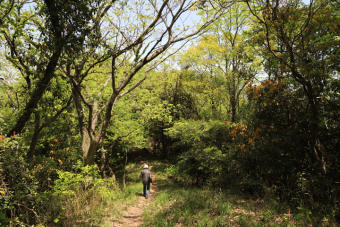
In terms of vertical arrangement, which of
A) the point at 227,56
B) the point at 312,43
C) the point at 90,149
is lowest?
the point at 90,149

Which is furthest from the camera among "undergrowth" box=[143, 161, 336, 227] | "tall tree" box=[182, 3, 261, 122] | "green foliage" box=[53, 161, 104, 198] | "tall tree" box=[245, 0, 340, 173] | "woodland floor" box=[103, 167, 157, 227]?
"tall tree" box=[182, 3, 261, 122]

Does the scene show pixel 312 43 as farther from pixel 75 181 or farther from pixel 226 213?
pixel 75 181

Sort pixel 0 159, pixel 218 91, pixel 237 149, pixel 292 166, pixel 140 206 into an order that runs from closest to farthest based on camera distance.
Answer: pixel 0 159, pixel 292 166, pixel 140 206, pixel 237 149, pixel 218 91

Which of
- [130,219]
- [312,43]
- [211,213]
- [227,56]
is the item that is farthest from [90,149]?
Result: [227,56]

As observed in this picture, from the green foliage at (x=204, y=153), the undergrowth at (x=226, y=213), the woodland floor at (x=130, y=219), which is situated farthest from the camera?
the green foliage at (x=204, y=153)

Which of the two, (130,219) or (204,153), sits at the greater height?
(204,153)

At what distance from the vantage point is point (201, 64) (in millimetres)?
16500

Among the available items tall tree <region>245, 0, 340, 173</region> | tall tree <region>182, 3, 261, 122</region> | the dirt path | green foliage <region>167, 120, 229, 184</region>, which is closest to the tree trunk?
the dirt path

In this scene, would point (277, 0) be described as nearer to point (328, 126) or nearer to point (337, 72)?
point (337, 72)

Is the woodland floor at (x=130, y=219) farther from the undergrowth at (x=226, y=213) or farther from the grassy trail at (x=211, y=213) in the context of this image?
the undergrowth at (x=226, y=213)

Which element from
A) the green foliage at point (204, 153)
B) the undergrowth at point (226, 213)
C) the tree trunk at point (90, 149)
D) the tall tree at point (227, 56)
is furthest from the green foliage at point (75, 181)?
the tall tree at point (227, 56)

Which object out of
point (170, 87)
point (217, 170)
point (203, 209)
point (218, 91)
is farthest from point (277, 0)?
point (170, 87)

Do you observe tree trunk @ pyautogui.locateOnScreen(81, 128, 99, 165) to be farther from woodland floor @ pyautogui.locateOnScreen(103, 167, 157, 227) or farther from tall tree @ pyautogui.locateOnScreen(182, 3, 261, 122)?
tall tree @ pyautogui.locateOnScreen(182, 3, 261, 122)

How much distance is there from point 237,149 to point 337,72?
14.9ft
